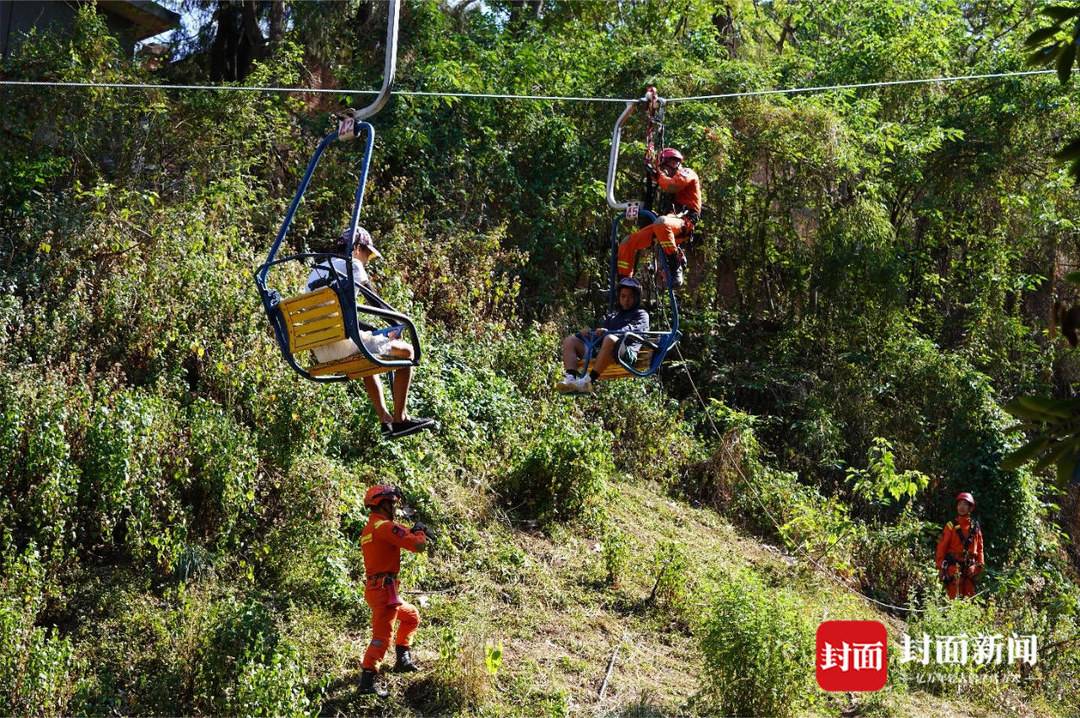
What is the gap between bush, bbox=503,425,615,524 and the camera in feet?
39.1

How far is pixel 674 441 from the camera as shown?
46.9 feet

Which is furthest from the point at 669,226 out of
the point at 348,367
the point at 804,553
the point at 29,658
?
the point at 29,658

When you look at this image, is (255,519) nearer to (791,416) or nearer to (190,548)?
(190,548)

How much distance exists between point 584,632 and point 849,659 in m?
2.15

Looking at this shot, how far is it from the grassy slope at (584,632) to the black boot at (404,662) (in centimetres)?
7

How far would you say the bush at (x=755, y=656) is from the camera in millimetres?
8922

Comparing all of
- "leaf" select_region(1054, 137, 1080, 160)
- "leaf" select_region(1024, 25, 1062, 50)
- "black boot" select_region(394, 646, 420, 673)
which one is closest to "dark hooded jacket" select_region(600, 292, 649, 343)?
"black boot" select_region(394, 646, 420, 673)

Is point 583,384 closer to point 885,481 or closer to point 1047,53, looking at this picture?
point 1047,53

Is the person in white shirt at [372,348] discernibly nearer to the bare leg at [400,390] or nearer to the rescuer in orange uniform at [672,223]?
the bare leg at [400,390]

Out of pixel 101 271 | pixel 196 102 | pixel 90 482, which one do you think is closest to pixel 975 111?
pixel 196 102

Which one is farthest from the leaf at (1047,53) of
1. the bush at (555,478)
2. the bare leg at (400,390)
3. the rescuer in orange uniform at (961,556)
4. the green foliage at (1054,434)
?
the rescuer in orange uniform at (961,556)

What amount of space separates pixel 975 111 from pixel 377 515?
39.3 ft

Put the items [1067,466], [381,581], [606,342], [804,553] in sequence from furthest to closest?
[804,553] < [606,342] < [381,581] < [1067,466]

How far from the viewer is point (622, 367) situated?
29.4ft
